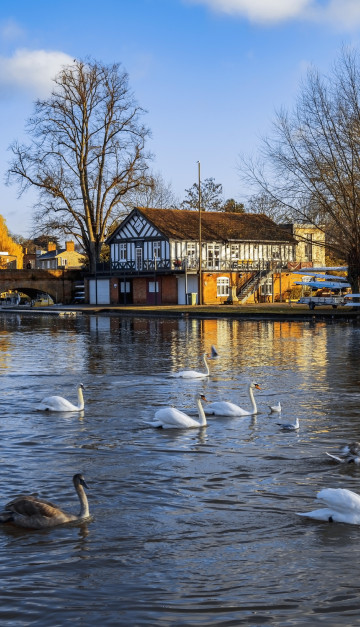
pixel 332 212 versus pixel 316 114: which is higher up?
pixel 316 114

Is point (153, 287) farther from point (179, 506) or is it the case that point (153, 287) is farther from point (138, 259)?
point (179, 506)

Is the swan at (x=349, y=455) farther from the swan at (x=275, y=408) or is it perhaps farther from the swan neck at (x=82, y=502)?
the swan neck at (x=82, y=502)

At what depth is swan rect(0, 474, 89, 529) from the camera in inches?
321

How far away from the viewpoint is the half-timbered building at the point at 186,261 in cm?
6762

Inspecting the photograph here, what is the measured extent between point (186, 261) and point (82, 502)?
57184mm

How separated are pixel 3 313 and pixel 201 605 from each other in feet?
193

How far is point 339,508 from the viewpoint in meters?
8.20

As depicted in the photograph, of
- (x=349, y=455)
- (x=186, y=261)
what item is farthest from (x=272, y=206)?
(x=349, y=455)

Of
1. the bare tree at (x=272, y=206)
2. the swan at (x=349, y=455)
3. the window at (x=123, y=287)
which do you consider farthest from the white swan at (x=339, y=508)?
the window at (x=123, y=287)

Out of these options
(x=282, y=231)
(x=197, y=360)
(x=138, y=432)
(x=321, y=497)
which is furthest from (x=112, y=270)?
(x=321, y=497)

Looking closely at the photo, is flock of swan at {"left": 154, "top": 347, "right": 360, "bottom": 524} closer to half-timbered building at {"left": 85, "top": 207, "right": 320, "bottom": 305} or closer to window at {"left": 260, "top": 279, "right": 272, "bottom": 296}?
half-timbered building at {"left": 85, "top": 207, "right": 320, "bottom": 305}

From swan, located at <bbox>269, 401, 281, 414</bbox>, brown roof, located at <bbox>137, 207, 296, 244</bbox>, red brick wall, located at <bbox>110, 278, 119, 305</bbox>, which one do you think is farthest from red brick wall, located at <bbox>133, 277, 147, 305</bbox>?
swan, located at <bbox>269, 401, 281, 414</bbox>

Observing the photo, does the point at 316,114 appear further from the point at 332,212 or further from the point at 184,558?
the point at 184,558

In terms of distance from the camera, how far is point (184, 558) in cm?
737
